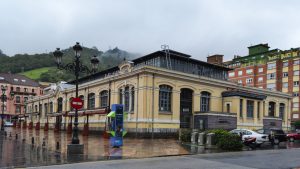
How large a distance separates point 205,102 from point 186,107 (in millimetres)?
3276

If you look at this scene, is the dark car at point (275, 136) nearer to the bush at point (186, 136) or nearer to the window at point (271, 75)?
the bush at point (186, 136)

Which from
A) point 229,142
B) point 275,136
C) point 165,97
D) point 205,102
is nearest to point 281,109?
point 205,102

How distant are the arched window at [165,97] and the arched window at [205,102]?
524cm

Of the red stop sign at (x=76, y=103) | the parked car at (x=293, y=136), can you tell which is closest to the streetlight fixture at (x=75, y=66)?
the red stop sign at (x=76, y=103)

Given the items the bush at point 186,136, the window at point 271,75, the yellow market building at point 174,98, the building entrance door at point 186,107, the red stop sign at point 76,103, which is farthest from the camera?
the window at point 271,75

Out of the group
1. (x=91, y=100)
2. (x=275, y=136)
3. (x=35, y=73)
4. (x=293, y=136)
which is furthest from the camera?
(x=35, y=73)

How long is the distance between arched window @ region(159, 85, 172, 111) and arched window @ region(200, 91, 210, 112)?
524 centimetres

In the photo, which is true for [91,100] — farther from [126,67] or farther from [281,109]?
[281,109]

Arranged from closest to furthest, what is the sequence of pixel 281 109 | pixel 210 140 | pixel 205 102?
pixel 210 140 < pixel 205 102 < pixel 281 109

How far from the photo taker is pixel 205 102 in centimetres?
3894

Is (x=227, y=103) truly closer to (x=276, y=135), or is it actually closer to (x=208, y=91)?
(x=208, y=91)

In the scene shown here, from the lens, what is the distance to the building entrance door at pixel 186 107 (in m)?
36.5

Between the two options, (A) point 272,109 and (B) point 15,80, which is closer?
(A) point 272,109

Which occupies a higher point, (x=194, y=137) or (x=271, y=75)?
(x=271, y=75)
